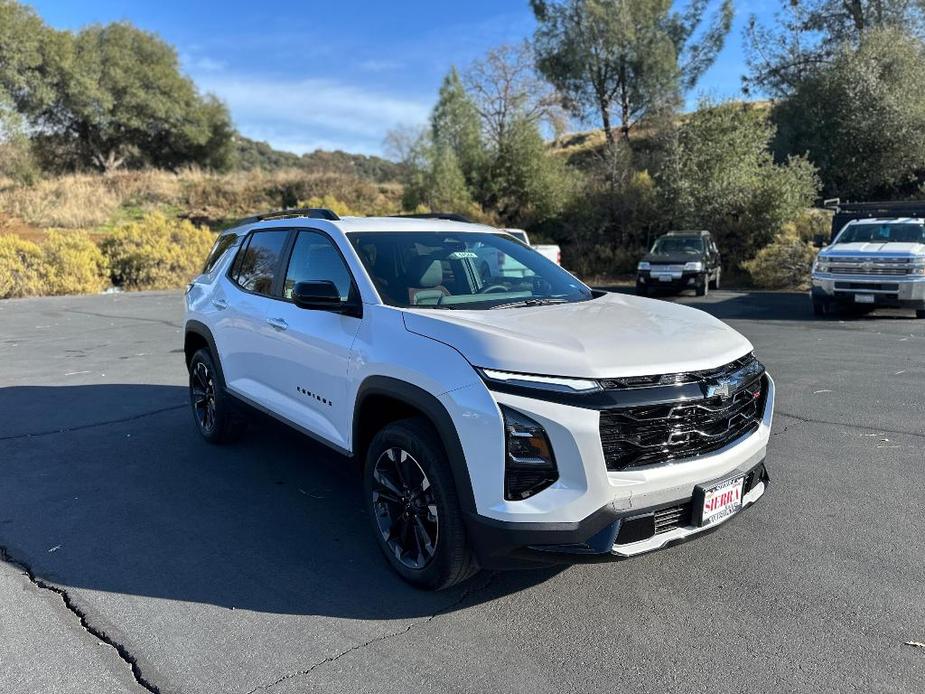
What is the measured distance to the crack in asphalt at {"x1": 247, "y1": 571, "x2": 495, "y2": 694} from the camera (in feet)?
8.55

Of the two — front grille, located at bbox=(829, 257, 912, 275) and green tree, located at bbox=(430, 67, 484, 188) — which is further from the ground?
green tree, located at bbox=(430, 67, 484, 188)

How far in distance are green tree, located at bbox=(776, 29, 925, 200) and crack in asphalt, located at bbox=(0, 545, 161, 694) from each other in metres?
28.5

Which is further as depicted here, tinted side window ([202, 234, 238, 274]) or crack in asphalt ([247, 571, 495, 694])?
tinted side window ([202, 234, 238, 274])

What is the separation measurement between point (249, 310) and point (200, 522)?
58.7 inches

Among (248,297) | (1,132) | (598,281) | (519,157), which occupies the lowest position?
(598,281)

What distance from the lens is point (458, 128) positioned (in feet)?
101

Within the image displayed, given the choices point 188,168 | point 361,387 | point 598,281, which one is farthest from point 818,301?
point 188,168

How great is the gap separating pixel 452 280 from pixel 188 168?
4029cm

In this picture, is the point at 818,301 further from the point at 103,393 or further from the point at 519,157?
the point at 519,157

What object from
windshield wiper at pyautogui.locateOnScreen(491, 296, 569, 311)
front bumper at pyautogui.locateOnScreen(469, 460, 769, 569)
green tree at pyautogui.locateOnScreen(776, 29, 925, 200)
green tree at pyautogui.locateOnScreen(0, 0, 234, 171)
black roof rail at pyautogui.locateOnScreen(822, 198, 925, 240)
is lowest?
front bumper at pyautogui.locateOnScreen(469, 460, 769, 569)

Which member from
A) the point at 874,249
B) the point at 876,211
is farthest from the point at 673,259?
the point at 874,249

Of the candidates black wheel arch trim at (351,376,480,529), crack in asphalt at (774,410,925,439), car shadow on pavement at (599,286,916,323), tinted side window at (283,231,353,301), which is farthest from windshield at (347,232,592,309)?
car shadow on pavement at (599,286,916,323)

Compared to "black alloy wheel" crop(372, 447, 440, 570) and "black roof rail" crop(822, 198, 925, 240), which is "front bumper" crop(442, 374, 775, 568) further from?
"black roof rail" crop(822, 198, 925, 240)

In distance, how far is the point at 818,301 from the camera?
12.6 metres
